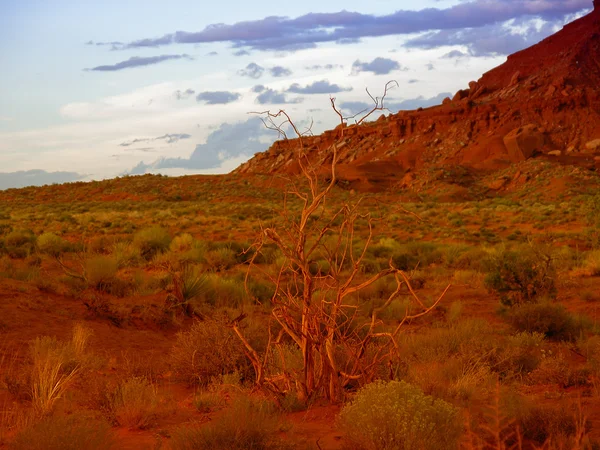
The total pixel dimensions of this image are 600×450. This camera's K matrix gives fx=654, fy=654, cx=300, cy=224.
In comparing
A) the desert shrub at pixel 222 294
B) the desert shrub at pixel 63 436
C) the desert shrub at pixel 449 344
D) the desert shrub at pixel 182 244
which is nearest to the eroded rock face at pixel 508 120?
the desert shrub at pixel 182 244

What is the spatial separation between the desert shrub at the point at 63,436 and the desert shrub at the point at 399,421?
1.96m

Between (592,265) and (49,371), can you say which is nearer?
(49,371)

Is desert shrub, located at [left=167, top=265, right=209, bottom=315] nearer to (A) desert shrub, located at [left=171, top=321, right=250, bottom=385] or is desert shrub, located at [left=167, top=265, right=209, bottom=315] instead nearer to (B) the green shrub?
(B) the green shrub

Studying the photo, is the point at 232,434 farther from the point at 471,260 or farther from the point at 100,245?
the point at 100,245

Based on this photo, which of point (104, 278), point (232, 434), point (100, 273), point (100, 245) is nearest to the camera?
point (232, 434)

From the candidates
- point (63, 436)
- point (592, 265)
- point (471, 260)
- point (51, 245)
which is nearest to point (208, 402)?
point (63, 436)

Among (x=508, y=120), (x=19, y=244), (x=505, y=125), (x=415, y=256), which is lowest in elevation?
(x=415, y=256)

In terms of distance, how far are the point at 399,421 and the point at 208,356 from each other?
4287 millimetres

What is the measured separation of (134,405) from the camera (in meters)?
6.45

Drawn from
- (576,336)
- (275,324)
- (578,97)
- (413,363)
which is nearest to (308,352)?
(413,363)

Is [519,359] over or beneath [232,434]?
beneath

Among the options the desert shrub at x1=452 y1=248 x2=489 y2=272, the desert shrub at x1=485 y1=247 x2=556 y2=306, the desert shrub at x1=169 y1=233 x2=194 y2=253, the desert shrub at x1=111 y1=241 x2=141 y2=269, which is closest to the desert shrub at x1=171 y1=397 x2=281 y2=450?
the desert shrub at x1=485 y1=247 x2=556 y2=306

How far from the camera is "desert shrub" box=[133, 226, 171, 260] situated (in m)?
21.5

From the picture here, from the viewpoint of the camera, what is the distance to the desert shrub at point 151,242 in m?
21.5
